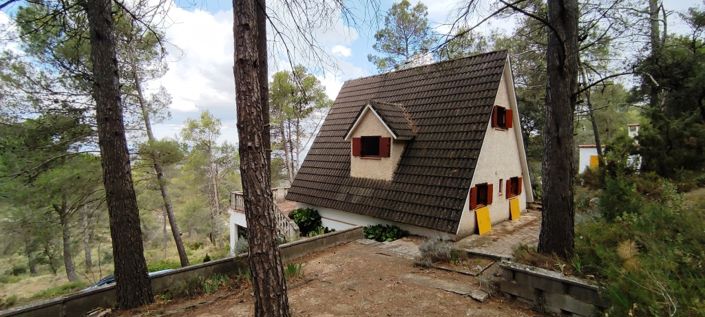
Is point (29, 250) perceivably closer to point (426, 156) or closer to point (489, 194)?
point (426, 156)

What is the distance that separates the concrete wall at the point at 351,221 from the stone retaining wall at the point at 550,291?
3586 millimetres

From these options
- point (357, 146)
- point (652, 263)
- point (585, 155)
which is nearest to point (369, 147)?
point (357, 146)

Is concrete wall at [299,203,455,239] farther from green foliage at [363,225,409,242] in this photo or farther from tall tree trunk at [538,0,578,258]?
tall tree trunk at [538,0,578,258]

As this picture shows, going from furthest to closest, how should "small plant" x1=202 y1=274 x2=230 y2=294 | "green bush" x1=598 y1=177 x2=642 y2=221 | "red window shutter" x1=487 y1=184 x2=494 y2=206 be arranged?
"red window shutter" x1=487 y1=184 x2=494 y2=206 < "green bush" x1=598 y1=177 x2=642 y2=221 < "small plant" x1=202 y1=274 x2=230 y2=294

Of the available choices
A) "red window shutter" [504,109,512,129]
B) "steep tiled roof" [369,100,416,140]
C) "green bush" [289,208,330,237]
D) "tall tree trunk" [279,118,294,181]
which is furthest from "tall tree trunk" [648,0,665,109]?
"tall tree trunk" [279,118,294,181]

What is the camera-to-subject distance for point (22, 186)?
36.5 ft

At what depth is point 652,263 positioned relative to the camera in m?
3.07

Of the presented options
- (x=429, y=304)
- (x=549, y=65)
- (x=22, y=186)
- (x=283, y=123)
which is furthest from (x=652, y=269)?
(x=283, y=123)

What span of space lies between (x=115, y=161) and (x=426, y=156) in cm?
795

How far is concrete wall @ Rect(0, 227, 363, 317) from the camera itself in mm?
4191

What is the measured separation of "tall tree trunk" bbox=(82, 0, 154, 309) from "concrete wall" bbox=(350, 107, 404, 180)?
286 inches

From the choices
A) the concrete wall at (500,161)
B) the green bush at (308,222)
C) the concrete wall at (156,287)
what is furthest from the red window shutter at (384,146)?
the concrete wall at (156,287)

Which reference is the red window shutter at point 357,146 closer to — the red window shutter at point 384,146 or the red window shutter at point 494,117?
the red window shutter at point 384,146

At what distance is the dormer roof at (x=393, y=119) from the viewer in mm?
10203
